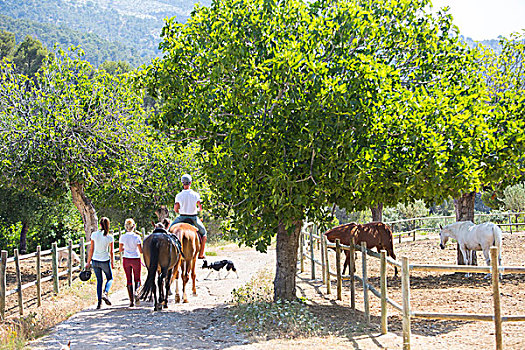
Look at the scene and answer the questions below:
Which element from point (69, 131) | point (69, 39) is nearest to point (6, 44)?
point (69, 131)

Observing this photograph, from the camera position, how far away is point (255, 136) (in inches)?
373

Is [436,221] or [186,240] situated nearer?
[186,240]

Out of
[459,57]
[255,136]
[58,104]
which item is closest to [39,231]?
[58,104]

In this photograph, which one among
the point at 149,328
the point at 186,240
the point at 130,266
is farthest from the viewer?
the point at 186,240

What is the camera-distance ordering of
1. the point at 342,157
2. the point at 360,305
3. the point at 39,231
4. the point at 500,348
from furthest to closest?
the point at 39,231 < the point at 360,305 < the point at 342,157 < the point at 500,348

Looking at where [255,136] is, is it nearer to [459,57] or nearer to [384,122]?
[384,122]

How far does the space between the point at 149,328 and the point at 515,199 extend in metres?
35.4

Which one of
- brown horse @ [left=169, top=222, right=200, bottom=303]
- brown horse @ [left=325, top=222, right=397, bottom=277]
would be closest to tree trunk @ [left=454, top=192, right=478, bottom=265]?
brown horse @ [left=325, top=222, right=397, bottom=277]

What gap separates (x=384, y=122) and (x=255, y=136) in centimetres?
231

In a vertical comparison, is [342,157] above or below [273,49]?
below

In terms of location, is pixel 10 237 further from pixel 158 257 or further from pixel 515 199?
pixel 515 199

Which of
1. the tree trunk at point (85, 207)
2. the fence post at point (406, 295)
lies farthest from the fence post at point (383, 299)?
the tree trunk at point (85, 207)

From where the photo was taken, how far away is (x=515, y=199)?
38406 millimetres

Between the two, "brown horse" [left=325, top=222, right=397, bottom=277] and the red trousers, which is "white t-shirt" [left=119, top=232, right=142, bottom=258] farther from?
"brown horse" [left=325, top=222, right=397, bottom=277]
